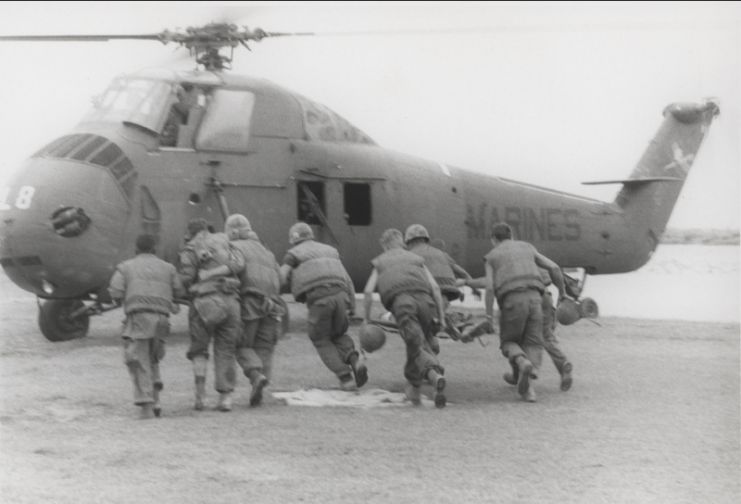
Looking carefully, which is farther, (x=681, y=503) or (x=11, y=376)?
(x=11, y=376)

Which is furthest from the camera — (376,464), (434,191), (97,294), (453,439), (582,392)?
(434,191)

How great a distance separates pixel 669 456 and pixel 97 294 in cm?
771

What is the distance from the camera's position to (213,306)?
844 centimetres

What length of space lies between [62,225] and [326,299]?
12.6 ft

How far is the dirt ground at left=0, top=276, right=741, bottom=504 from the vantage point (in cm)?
584

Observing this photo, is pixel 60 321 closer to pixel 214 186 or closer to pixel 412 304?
pixel 214 186

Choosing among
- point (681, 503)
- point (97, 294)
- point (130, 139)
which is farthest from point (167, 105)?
point (681, 503)

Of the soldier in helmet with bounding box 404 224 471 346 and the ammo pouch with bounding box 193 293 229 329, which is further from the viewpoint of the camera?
the soldier in helmet with bounding box 404 224 471 346

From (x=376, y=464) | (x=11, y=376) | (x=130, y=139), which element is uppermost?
(x=130, y=139)

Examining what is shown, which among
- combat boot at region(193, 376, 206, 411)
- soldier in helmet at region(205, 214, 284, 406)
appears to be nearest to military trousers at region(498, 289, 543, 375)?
soldier in helmet at region(205, 214, 284, 406)

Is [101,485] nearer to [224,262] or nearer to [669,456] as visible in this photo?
[224,262]

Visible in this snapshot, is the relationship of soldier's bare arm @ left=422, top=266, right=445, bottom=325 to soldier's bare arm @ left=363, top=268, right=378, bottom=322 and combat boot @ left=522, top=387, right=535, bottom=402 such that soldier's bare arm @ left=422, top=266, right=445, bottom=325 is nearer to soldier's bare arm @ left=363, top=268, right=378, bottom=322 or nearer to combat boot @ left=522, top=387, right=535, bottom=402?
soldier's bare arm @ left=363, top=268, right=378, bottom=322

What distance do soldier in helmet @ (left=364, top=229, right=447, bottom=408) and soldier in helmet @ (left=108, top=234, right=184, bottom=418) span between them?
6.73ft

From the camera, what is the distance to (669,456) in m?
6.80
